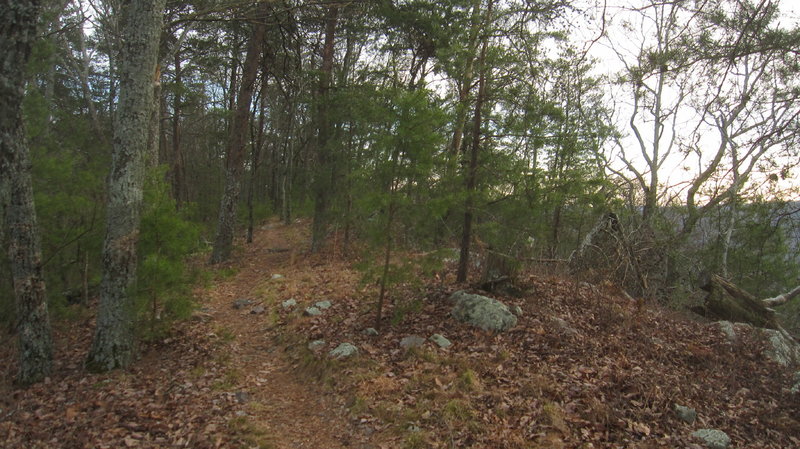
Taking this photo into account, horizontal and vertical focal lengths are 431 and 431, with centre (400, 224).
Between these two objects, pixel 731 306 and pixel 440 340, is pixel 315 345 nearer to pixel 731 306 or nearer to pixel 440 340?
pixel 440 340

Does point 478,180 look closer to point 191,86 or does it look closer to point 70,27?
point 70,27

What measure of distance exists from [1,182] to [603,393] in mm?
7433

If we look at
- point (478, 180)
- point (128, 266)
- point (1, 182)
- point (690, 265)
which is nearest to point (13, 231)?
point (1, 182)

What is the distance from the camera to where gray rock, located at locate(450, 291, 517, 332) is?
7.00m

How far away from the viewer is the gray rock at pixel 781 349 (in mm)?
6673

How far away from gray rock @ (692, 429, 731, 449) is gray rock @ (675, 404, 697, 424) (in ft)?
0.71

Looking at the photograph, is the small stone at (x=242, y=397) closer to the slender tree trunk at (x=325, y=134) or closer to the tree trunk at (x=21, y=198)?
the tree trunk at (x=21, y=198)

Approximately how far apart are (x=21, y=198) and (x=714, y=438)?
26.7 feet

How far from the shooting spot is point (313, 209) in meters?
13.9

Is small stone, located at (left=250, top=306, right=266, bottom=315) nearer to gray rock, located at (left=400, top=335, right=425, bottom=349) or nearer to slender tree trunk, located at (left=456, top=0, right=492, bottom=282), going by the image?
gray rock, located at (left=400, top=335, right=425, bottom=349)

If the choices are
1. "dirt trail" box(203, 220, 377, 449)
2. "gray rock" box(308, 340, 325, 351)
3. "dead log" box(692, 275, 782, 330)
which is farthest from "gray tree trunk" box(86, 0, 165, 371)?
"dead log" box(692, 275, 782, 330)

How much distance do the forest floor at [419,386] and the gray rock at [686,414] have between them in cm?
7

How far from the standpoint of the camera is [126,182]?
560cm

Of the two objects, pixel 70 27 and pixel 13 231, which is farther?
pixel 70 27
